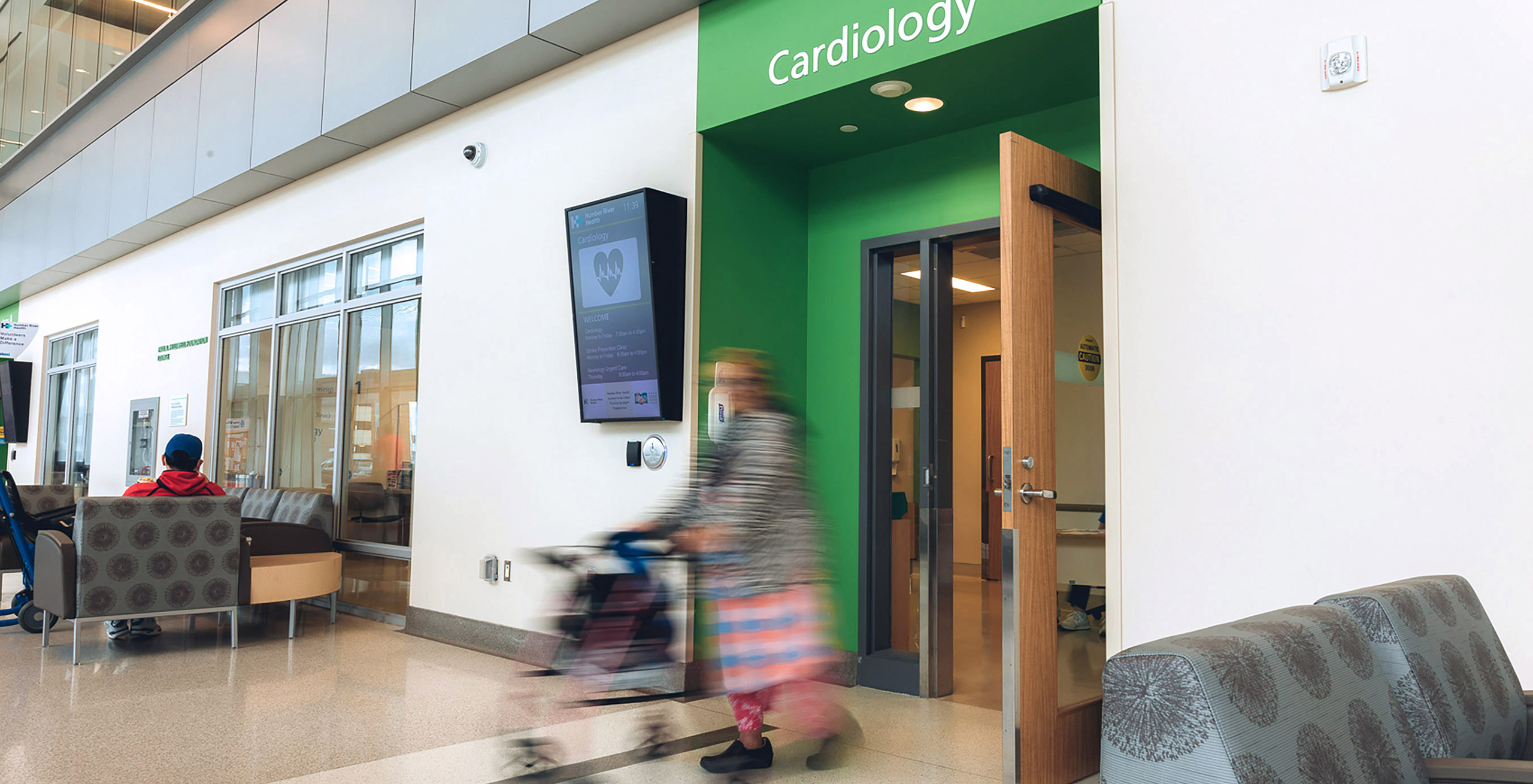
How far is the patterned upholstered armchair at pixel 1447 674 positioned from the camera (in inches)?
64.6

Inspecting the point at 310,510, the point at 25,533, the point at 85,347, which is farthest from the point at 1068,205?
the point at 85,347

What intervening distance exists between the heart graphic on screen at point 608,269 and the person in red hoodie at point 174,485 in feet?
9.11

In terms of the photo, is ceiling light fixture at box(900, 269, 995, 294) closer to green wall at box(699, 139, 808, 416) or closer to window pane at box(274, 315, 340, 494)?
green wall at box(699, 139, 808, 416)

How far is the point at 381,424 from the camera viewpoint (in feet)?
22.2

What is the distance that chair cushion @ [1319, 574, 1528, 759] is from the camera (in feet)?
5.49

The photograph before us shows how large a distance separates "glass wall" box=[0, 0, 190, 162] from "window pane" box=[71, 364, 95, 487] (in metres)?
2.99

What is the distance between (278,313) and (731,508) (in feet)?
21.4

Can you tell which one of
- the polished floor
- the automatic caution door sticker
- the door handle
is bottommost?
the polished floor

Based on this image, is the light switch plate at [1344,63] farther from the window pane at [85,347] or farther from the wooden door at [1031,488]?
the window pane at [85,347]

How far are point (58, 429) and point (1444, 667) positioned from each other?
49.1 ft

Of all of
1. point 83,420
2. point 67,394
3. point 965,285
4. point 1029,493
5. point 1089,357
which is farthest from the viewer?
point 67,394

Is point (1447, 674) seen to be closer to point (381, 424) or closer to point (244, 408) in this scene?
point (381, 424)

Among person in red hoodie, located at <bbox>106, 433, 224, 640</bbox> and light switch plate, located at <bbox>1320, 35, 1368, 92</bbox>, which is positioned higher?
light switch plate, located at <bbox>1320, 35, 1368, 92</bbox>

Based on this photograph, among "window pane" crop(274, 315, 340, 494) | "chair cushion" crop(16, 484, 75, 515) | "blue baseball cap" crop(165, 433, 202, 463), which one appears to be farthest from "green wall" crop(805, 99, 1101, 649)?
"chair cushion" crop(16, 484, 75, 515)
